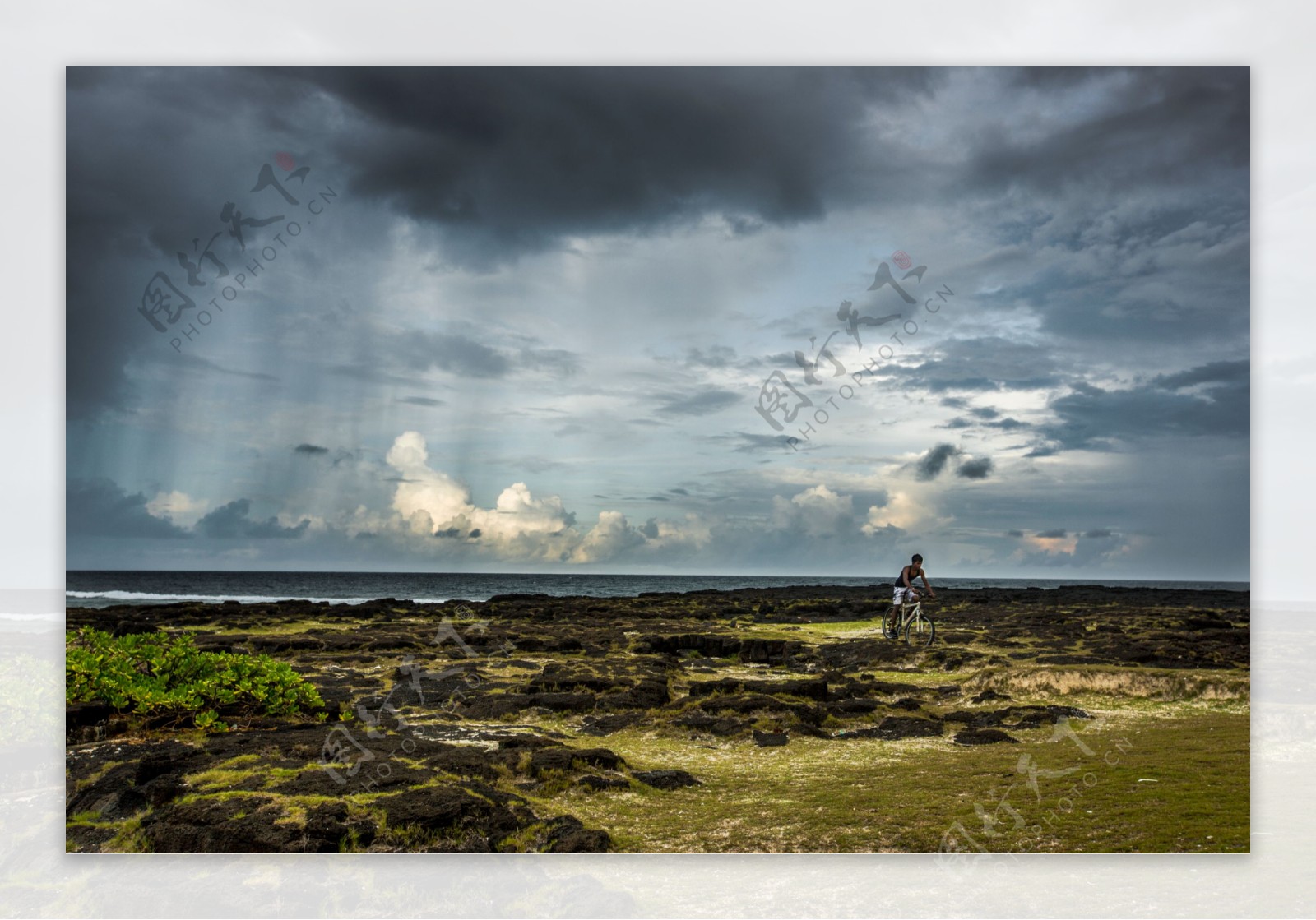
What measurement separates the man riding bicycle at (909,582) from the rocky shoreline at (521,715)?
1592 mm

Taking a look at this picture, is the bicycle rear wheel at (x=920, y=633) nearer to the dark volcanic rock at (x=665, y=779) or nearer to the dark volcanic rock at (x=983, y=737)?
the dark volcanic rock at (x=983, y=737)

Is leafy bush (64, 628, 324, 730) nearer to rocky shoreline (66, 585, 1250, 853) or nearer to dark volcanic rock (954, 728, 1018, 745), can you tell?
rocky shoreline (66, 585, 1250, 853)

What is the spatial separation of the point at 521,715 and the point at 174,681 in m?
4.23

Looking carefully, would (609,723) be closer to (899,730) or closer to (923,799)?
(899,730)

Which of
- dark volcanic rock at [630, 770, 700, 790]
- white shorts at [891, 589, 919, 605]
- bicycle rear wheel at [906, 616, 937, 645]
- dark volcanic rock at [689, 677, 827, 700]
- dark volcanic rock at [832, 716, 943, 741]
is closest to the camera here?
dark volcanic rock at [630, 770, 700, 790]

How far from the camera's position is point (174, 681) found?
870 cm

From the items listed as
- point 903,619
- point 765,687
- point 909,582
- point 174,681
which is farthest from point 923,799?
point 174,681

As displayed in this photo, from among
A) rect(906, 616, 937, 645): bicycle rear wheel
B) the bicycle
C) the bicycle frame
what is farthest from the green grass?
rect(906, 616, 937, 645): bicycle rear wheel

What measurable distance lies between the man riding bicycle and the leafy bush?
26.1 ft

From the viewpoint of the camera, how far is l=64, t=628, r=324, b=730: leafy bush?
26.9 ft

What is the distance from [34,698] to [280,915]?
3.90m

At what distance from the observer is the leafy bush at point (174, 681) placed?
820cm

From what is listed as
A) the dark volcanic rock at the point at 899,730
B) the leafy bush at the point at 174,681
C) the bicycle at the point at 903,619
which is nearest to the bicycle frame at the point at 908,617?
the bicycle at the point at 903,619

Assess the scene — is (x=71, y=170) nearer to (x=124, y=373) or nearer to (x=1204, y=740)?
(x=124, y=373)
